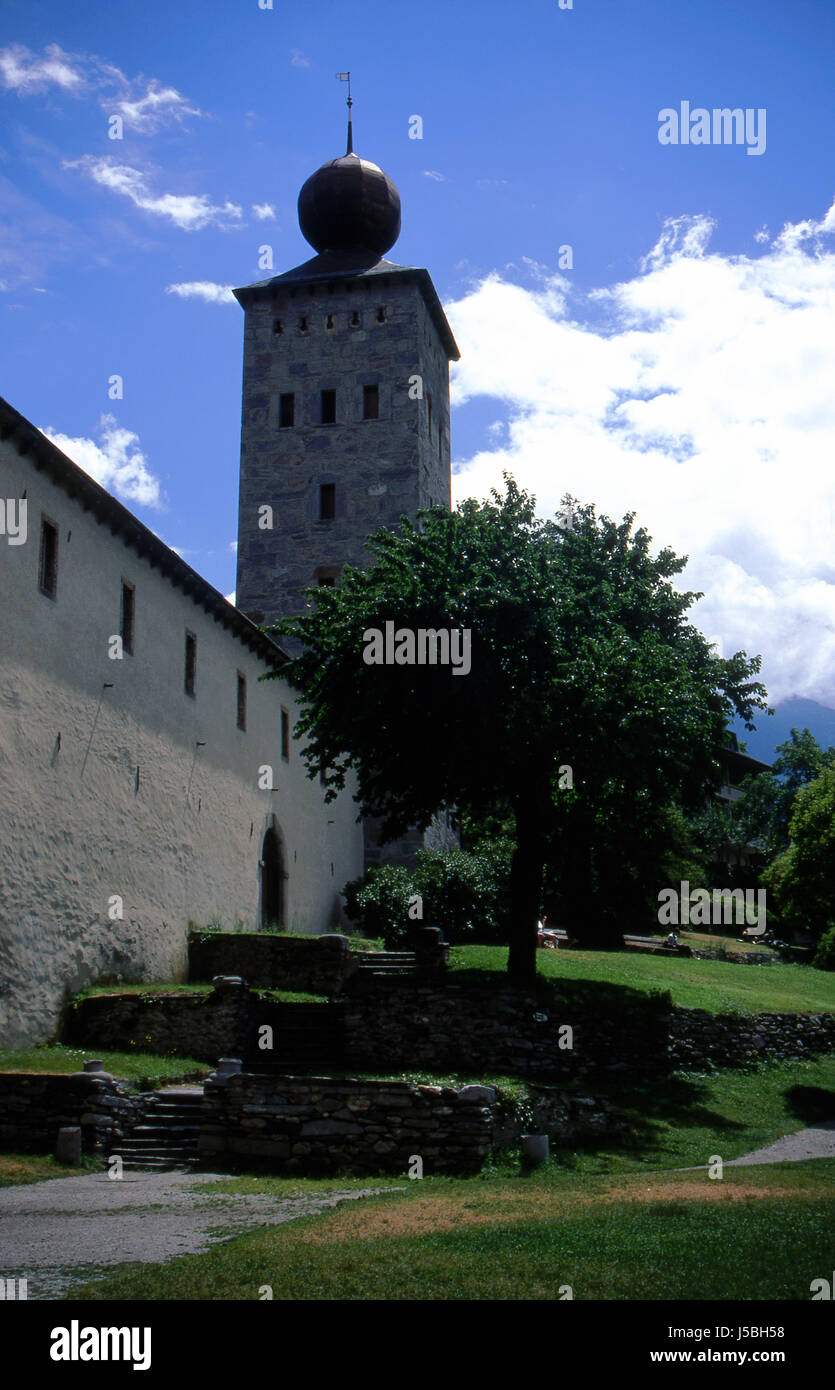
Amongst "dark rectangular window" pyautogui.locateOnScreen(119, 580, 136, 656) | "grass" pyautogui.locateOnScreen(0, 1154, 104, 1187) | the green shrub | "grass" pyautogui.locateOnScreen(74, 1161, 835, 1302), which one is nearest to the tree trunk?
"dark rectangular window" pyautogui.locateOnScreen(119, 580, 136, 656)

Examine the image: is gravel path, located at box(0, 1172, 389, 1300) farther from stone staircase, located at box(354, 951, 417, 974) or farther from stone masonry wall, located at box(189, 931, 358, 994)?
stone staircase, located at box(354, 951, 417, 974)

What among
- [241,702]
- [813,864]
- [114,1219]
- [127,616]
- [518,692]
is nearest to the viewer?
[114,1219]

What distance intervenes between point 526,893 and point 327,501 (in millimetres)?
22438

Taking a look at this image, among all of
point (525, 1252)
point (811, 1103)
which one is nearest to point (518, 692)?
point (811, 1103)

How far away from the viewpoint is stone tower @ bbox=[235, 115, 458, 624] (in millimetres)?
40125

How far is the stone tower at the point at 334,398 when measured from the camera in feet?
132

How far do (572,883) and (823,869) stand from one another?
37.6ft

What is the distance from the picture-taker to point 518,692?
19.7 m

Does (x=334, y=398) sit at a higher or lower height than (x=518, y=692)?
higher

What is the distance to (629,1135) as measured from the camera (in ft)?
52.6

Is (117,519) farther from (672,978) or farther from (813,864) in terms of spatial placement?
(672,978)

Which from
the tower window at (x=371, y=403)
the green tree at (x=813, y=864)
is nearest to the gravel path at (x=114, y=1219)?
the green tree at (x=813, y=864)

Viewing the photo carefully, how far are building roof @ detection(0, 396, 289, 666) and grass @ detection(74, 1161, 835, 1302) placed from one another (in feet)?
38.9

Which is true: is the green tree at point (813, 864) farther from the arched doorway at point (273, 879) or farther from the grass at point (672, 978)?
the arched doorway at point (273, 879)
